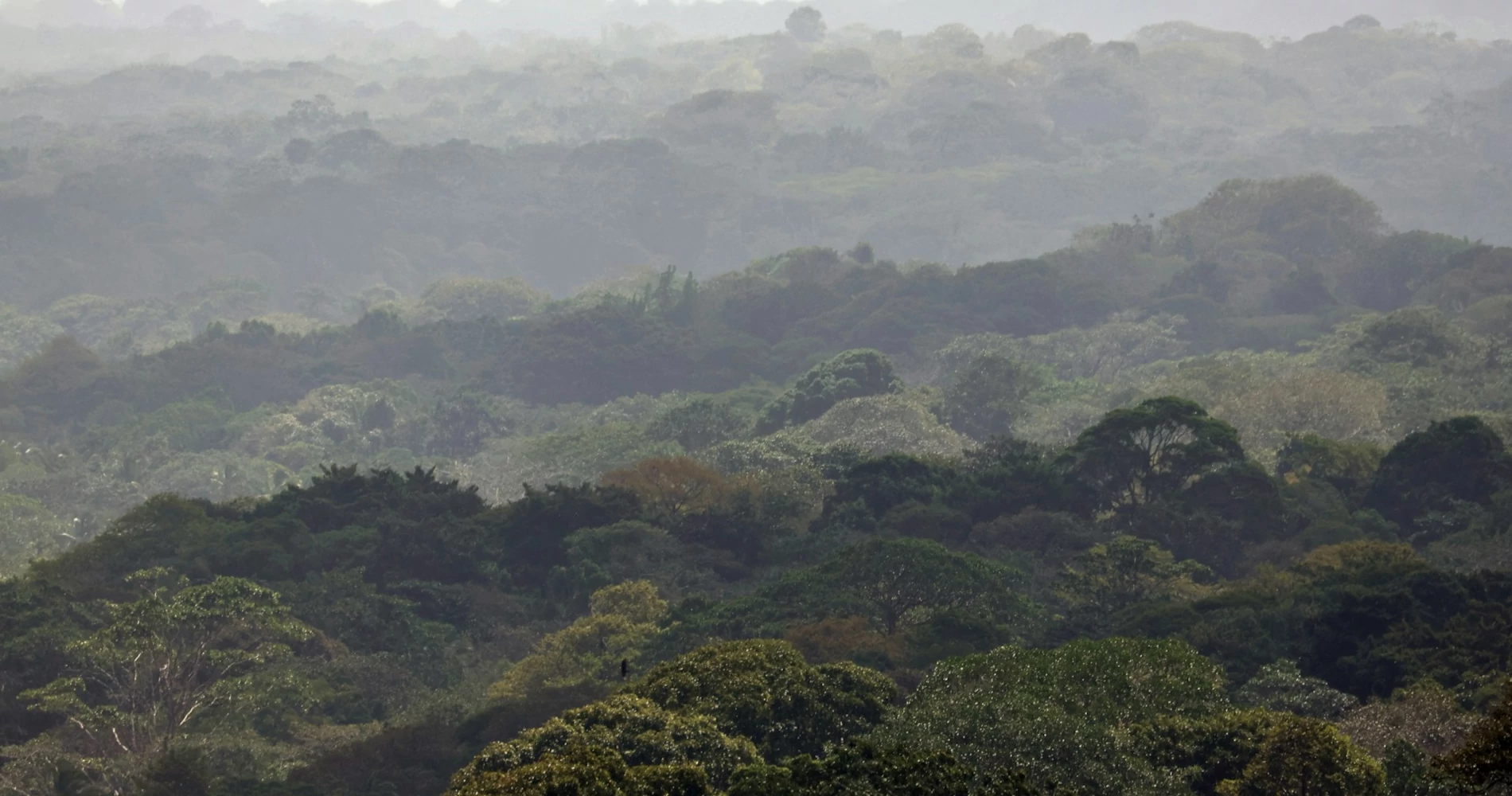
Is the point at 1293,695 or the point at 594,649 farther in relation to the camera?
the point at 594,649

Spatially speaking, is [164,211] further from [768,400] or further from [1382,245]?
[1382,245]

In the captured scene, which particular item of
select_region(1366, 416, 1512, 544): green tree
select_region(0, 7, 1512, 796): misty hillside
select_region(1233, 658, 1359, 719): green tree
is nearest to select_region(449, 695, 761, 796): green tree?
select_region(0, 7, 1512, 796): misty hillside

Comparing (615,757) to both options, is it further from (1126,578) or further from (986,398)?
(986,398)

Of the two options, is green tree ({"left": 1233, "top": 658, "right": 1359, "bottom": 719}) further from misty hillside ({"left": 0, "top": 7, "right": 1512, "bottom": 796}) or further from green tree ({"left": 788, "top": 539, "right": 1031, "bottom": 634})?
green tree ({"left": 788, "top": 539, "right": 1031, "bottom": 634})

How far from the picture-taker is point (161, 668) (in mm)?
41188

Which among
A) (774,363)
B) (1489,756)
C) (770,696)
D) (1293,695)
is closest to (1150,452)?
(1293,695)

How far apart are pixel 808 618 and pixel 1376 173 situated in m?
147

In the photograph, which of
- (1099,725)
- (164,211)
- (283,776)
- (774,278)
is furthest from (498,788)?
(164,211)

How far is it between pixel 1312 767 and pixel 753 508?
3175cm

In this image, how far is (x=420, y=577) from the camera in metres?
54.5

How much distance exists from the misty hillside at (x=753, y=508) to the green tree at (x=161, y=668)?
0.16 m

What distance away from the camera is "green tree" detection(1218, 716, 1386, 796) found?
27.2 metres

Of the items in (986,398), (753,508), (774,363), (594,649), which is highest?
(594,649)

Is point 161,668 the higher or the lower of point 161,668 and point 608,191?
the higher
